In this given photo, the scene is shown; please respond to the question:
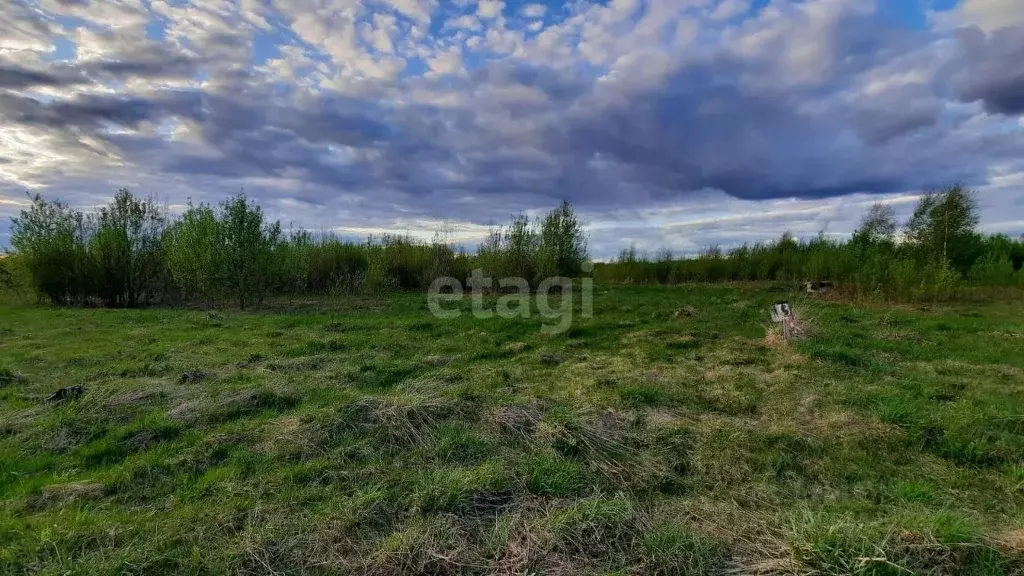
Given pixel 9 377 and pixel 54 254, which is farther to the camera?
pixel 54 254

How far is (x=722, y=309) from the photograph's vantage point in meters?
15.0

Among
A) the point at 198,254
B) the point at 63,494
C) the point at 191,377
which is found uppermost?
the point at 198,254

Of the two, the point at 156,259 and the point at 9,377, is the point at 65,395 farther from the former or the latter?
the point at 156,259

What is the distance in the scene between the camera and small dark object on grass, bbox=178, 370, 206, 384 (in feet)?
21.5

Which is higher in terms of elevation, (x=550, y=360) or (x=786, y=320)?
(x=786, y=320)

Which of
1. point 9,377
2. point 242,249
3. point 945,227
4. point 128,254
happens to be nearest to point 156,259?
point 128,254

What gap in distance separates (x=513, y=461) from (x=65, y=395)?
218 inches

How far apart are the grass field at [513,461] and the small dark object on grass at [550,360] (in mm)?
55

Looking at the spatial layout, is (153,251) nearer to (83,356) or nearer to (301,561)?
(83,356)

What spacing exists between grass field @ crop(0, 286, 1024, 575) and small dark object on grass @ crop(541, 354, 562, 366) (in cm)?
6

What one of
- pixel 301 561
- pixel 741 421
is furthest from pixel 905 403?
pixel 301 561

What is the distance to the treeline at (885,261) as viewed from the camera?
17.5 meters

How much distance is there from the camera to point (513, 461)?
401cm

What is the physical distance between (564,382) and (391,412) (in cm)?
285
